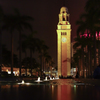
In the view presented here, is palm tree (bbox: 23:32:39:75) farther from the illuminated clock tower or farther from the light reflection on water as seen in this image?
the light reflection on water

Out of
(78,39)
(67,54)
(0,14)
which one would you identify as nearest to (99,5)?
(0,14)

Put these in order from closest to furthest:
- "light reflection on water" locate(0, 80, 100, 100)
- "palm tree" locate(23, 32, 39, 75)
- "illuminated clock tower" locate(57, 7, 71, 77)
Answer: "light reflection on water" locate(0, 80, 100, 100) → "palm tree" locate(23, 32, 39, 75) → "illuminated clock tower" locate(57, 7, 71, 77)

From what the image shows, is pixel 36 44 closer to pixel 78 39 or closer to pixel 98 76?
pixel 78 39

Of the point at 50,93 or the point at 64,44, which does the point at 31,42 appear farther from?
the point at 50,93

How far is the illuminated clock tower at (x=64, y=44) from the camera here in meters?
124

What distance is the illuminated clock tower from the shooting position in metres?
124

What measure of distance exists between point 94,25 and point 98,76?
26933mm

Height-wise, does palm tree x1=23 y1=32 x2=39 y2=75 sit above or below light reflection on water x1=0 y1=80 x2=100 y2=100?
above

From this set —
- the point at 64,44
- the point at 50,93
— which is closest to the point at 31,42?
the point at 64,44

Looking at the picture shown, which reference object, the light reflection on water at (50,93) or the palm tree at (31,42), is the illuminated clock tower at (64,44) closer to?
the palm tree at (31,42)

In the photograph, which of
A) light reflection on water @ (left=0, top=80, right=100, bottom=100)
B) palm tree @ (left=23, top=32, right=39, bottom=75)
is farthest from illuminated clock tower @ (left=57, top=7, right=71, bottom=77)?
light reflection on water @ (left=0, top=80, right=100, bottom=100)

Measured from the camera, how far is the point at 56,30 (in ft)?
421

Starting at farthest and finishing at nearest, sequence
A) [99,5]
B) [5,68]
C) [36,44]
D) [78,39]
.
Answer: [5,68] < [36,44] < [78,39] < [99,5]

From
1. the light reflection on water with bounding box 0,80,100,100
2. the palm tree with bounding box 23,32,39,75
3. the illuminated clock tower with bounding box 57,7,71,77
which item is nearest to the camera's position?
the light reflection on water with bounding box 0,80,100,100
